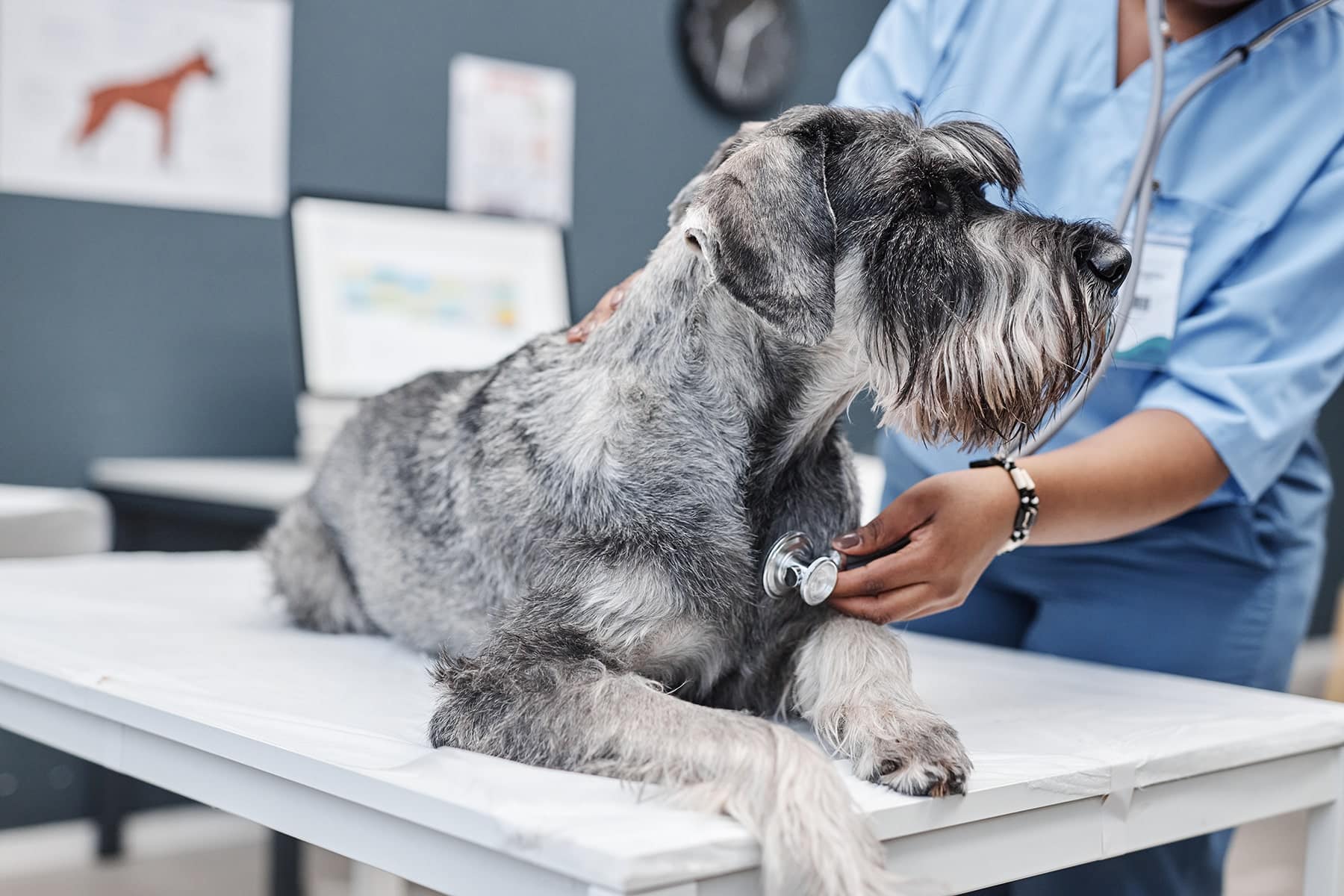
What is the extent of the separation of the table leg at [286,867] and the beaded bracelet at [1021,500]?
2.04 meters

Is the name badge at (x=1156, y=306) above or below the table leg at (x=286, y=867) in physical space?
above

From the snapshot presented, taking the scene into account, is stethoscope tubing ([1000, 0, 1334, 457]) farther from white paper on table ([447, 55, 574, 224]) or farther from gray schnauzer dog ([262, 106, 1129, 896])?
white paper on table ([447, 55, 574, 224])

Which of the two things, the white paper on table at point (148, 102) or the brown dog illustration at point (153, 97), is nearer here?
the white paper on table at point (148, 102)

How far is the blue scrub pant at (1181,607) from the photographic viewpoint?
1.90 meters


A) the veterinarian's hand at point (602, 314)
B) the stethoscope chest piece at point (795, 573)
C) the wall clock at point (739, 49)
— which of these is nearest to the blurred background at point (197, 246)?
the wall clock at point (739, 49)

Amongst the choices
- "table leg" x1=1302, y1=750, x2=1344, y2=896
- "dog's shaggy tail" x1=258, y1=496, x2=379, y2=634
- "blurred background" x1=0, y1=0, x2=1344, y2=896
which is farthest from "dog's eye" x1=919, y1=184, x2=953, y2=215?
"blurred background" x1=0, y1=0, x2=1344, y2=896

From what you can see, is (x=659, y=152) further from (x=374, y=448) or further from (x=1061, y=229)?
(x=1061, y=229)

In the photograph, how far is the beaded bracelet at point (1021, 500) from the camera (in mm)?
1576

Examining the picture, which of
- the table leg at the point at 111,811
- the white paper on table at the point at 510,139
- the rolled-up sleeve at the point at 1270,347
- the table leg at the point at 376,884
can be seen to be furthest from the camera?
the white paper on table at the point at 510,139

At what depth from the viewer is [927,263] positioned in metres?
1.39

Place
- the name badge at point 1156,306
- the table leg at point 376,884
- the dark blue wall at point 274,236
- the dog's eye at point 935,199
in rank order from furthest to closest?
the dark blue wall at point 274,236 → the table leg at point 376,884 → the name badge at point 1156,306 → the dog's eye at point 935,199

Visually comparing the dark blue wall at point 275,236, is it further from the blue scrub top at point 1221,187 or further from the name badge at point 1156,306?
the name badge at point 1156,306

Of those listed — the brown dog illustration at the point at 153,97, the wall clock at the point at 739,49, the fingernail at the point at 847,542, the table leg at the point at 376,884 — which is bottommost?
the table leg at the point at 376,884

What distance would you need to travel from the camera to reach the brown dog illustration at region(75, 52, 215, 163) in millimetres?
3582
